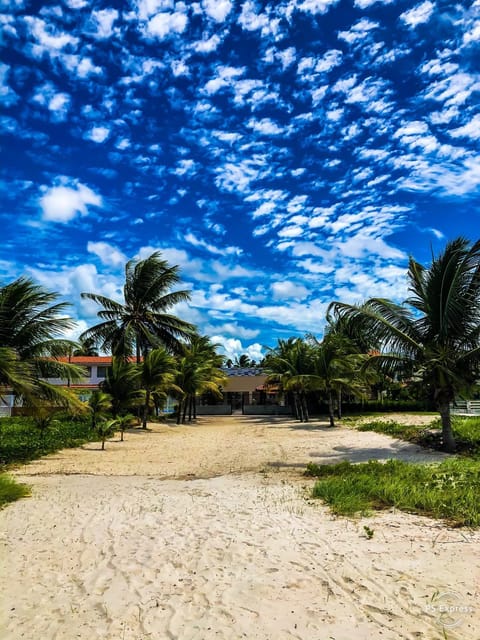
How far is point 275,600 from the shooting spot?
382 centimetres

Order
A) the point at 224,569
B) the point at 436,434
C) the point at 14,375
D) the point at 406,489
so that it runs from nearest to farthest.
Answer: the point at 224,569, the point at 406,489, the point at 14,375, the point at 436,434

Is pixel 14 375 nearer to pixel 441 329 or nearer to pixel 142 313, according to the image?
pixel 441 329

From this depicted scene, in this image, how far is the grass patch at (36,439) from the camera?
1200 cm

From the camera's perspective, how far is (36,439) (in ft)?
49.6

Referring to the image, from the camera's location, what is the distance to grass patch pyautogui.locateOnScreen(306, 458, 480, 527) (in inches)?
240

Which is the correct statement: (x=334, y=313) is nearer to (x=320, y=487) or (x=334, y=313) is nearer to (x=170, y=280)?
(x=320, y=487)

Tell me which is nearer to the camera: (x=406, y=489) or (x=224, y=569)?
(x=224, y=569)

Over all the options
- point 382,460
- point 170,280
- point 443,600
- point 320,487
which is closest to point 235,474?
point 320,487

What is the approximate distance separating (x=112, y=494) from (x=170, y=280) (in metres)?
20.2

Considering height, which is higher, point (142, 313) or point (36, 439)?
point (142, 313)

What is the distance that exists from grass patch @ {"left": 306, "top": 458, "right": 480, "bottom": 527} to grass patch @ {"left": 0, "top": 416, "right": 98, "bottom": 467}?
753 cm

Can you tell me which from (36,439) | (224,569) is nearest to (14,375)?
(36,439)

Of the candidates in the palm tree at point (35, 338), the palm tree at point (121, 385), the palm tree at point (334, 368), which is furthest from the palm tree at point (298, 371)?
the palm tree at point (35, 338)

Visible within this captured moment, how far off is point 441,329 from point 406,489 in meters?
5.92
